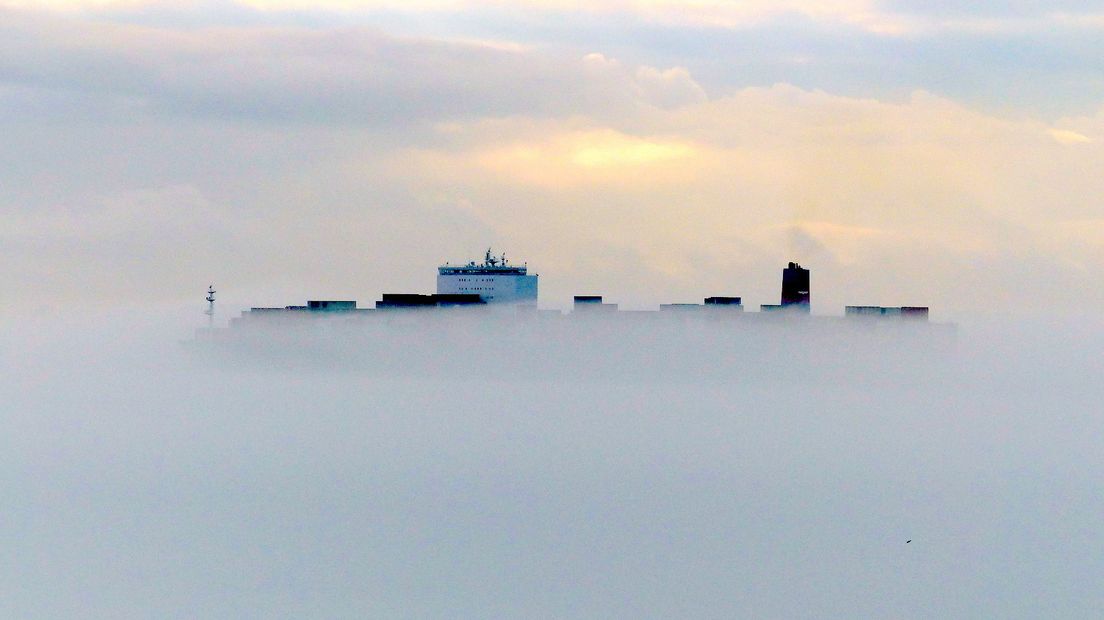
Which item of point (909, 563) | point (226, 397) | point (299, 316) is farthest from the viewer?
point (299, 316)

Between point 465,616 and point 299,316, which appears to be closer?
point 465,616

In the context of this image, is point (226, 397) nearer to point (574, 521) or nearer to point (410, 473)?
point (410, 473)

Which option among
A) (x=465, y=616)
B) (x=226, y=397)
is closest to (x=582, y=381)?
(x=226, y=397)
